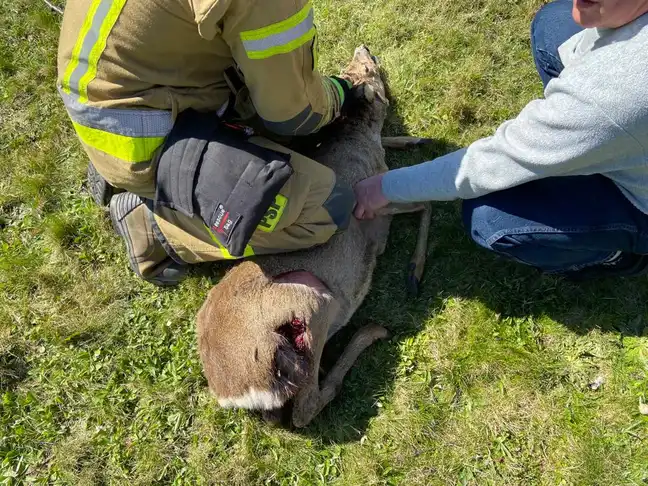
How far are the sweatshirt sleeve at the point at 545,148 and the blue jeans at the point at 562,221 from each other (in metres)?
0.30

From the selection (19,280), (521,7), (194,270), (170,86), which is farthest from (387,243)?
(19,280)

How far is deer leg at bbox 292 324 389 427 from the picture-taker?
383 cm

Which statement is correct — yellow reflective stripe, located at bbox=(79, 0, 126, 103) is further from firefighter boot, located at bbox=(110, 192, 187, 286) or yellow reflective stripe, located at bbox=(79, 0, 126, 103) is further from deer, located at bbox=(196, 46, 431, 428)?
deer, located at bbox=(196, 46, 431, 428)

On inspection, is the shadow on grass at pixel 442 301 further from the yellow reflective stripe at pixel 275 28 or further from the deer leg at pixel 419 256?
the yellow reflective stripe at pixel 275 28

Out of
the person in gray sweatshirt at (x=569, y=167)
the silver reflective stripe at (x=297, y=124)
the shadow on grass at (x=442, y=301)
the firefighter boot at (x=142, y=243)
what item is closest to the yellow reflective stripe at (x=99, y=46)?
the silver reflective stripe at (x=297, y=124)

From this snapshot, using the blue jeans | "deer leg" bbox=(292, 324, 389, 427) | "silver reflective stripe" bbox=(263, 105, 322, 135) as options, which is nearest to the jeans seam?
the blue jeans

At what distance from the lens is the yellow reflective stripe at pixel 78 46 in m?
2.58

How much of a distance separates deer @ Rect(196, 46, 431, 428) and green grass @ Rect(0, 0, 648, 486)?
19cm

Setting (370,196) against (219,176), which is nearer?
(219,176)

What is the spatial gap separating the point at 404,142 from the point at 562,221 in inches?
73.9

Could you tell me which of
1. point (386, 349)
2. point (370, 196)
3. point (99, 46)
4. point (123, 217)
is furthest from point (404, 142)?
point (99, 46)

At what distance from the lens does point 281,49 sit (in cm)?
274

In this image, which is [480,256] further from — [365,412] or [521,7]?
[521,7]

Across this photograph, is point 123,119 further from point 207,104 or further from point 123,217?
point 123,217
